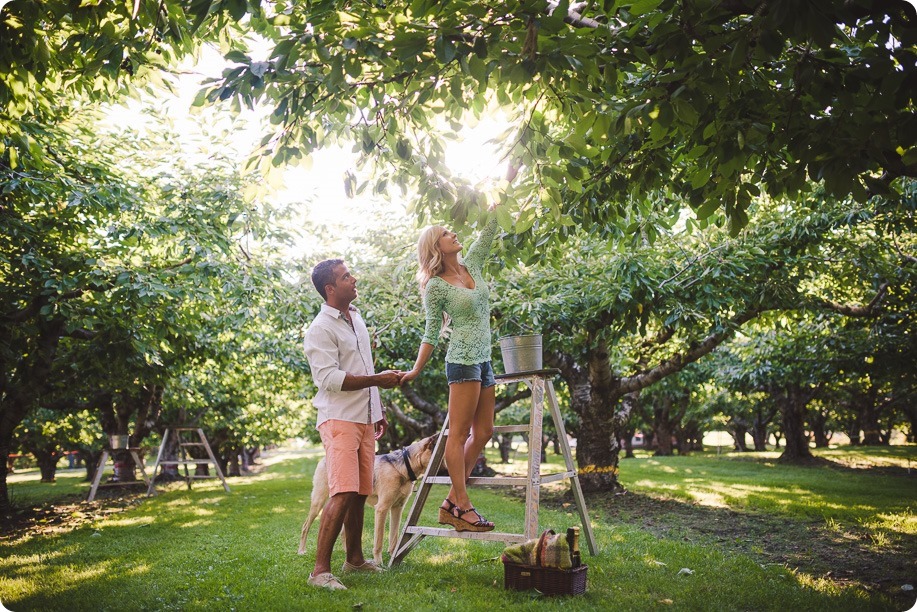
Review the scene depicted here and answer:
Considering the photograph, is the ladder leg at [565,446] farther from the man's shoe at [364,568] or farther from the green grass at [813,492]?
the green grass at [813,492]

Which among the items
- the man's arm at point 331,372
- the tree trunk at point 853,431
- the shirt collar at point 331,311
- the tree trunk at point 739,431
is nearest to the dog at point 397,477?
the man's arm at point 331,372

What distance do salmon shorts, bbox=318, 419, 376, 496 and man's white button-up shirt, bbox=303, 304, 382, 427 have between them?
86mm

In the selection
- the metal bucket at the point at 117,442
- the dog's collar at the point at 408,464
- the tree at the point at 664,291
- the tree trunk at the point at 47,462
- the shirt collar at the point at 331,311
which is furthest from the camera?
the tree trunk at the point at 47,462

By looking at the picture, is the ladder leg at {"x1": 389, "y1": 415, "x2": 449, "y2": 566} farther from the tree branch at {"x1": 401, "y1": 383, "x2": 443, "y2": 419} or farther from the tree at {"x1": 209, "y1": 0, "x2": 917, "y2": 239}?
the tree branch at {"x1": 401, "y1": 383, "x2": 443, "y2": 419}

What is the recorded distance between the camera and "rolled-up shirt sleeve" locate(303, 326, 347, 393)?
525 cm

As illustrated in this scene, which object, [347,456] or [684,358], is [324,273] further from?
[684,358]

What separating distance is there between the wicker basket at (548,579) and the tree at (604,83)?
9.00ft

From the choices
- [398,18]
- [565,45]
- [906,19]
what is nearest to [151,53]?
[398,18]

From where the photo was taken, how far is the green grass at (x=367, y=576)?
477 centimetres

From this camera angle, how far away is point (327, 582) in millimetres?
5133

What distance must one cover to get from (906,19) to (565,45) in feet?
6.85

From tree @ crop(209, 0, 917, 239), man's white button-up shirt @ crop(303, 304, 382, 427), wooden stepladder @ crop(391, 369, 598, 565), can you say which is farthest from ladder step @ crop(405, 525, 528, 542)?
tree @ crop(209, 0, 917, 239)

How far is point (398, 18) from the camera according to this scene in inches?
148

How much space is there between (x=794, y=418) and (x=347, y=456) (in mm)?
24835
